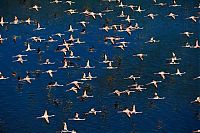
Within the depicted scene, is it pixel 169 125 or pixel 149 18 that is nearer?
pixel 169 125

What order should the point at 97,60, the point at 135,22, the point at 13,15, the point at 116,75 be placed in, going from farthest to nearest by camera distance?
the point at 13,15 → the point at 135,22 → the point at 97,60 → the point at 116,75

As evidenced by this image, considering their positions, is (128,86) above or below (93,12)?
below

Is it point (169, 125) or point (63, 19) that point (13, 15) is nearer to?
point (63, 19)

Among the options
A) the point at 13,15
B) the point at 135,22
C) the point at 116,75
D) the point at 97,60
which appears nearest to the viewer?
the point at 116,75

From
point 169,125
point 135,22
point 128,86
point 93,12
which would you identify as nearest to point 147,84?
point 128,86

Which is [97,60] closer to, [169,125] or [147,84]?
[147,84]

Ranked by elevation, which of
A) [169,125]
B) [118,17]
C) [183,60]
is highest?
[118,17]
